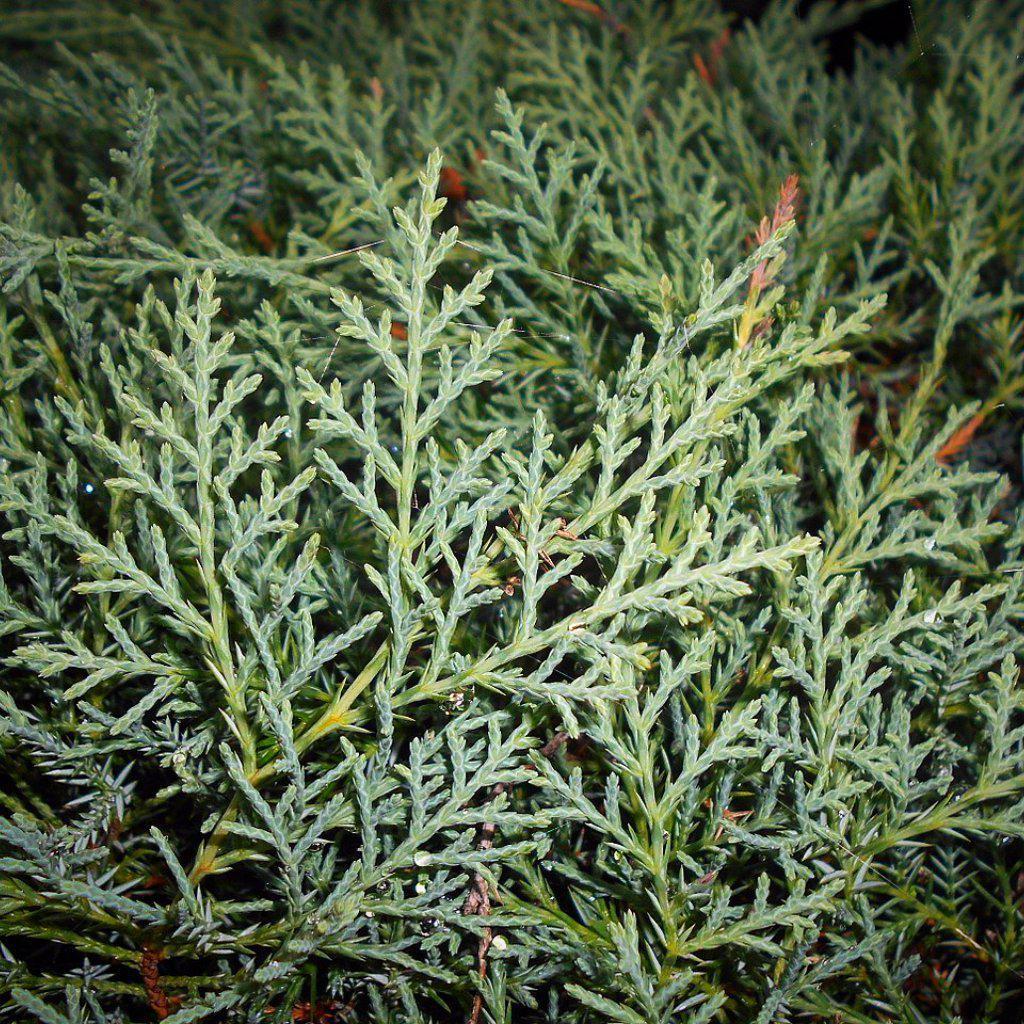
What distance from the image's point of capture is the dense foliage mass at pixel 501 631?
45.8 inches

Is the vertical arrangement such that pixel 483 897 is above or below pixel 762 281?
below

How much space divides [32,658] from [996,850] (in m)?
1.46

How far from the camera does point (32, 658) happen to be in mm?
1102

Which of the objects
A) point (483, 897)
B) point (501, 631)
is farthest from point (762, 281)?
point (483, 897)

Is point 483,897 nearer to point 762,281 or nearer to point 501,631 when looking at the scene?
point 501,631

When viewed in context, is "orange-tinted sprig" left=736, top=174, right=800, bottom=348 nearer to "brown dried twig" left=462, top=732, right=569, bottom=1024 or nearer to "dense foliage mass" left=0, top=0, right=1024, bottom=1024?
"dense foliage mass" left=0, top=0, right=1024, bottom=1024

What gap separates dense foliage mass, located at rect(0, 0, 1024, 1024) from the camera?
1.16 metres

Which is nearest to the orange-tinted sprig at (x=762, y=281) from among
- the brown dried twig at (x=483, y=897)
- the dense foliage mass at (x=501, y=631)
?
the dense foliage mass at (x=501, y=631)

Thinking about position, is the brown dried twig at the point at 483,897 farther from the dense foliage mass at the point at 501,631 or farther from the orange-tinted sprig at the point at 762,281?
the orange-tinted sprig at the point at 762,281

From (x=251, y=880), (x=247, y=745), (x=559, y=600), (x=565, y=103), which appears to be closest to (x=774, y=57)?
(x=565, y=103)

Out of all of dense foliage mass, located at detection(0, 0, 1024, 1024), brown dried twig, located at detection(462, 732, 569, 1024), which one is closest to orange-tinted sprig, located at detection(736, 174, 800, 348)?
dense foliage mass, located at detection(0, 0, 1024, 1024)

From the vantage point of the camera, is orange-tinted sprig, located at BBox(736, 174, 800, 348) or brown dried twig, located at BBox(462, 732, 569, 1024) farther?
orange-tinted sprig, located at BBox(736, 174, 800, 348)

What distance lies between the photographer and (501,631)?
1307 mm

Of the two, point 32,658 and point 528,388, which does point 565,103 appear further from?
point 32,658
